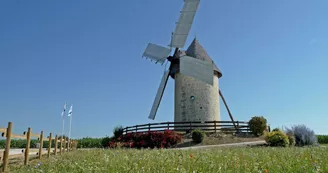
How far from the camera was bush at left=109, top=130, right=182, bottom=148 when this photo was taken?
21312mm

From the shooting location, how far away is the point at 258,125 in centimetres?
2325

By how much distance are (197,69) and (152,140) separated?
7260mm

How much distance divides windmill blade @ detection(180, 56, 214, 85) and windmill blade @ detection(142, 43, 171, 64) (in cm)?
246

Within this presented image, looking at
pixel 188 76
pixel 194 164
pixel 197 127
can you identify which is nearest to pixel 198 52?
pixel 188 76

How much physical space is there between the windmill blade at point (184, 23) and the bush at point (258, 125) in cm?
938

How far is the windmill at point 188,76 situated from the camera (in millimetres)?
24359

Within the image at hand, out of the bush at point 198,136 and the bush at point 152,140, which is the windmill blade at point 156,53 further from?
the bush at point 198,136

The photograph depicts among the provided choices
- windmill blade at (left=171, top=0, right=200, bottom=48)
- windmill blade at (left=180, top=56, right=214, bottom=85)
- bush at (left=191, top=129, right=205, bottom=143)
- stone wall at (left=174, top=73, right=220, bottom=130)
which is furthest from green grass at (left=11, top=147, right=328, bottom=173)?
windmill blade at (left=171, top=0, right=200, bottom=48)

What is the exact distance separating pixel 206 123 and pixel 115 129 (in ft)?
27.9

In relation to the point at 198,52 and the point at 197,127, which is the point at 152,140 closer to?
the point at 197,127

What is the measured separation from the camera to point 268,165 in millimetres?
4805

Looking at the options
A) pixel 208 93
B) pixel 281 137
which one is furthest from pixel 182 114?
pixel 281 137

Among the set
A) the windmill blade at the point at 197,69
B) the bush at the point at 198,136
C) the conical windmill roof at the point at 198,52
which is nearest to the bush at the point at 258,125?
the windmill blade at the point at 197,69

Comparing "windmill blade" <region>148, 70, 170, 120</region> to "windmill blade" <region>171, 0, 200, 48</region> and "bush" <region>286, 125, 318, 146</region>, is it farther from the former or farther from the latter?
"bush" <region>286, 125, 318, 146</region>
